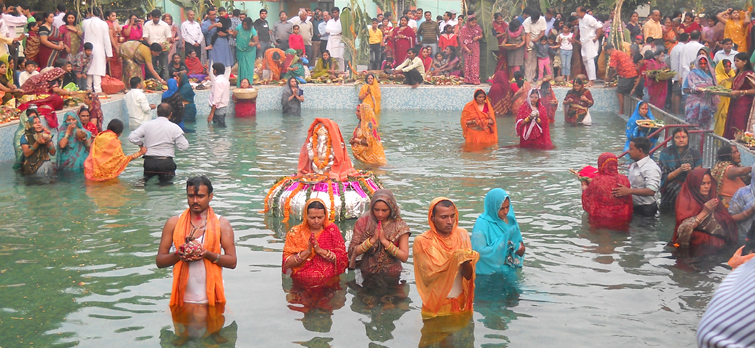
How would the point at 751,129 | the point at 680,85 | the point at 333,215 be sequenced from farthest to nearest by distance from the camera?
1. the point at 680,85
2. the point at 751,129
3. the point at 333,215

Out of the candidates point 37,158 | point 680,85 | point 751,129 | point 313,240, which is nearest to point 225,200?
point 37,158

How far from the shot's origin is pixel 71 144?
11.2m

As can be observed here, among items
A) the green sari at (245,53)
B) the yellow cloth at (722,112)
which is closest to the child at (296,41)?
the green sari at (245,53)

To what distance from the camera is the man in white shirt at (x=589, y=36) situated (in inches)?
762

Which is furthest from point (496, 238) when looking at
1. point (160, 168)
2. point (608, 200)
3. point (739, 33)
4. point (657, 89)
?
point (739, 33)

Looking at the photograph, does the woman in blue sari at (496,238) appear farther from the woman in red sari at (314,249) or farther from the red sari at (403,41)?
the red sari at (403,41)

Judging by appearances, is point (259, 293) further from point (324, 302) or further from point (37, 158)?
point (37, 158)

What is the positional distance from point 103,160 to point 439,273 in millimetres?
6511

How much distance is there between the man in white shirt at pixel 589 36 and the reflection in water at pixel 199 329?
610 inches

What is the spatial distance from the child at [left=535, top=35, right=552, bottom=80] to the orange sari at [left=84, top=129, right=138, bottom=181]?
38.8 ft

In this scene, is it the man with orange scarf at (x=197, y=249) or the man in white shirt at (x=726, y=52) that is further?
the man in white shirt at (x=726, y=52)

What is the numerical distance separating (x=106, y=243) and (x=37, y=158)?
370 centimetres

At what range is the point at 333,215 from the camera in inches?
331

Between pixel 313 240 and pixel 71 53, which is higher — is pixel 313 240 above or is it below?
below
